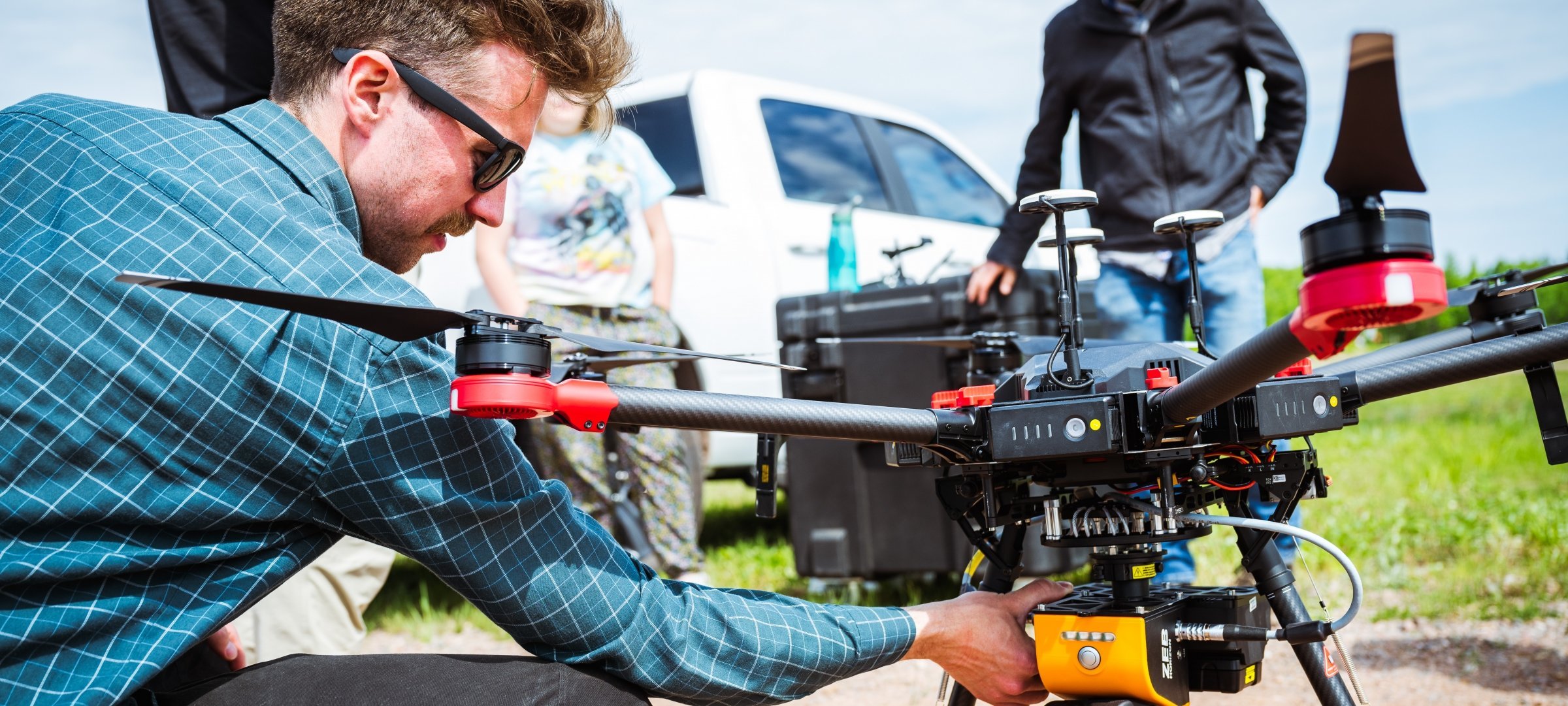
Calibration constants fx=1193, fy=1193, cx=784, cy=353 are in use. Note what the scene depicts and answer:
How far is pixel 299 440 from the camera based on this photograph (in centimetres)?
132

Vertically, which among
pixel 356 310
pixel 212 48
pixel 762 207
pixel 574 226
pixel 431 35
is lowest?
pixel 356 310

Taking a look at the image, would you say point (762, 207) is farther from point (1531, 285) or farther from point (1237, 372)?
point (1237, 372)

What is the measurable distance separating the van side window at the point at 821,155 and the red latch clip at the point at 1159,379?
4078 millimetres

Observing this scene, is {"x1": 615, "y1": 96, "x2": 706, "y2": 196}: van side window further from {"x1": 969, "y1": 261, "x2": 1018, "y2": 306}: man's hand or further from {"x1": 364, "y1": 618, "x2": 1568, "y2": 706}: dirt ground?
{"x1": 364, "y1": 618, "x2": 1568, "y2": 706}: dirt ground

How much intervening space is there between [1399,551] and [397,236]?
14.2ft

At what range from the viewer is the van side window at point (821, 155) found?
18.4 feet

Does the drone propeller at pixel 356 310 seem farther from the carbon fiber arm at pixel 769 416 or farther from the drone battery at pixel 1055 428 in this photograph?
the drone battery at pixel 1055 428

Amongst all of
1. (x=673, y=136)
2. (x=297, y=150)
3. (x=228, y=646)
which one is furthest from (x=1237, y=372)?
(x=673, y=136)

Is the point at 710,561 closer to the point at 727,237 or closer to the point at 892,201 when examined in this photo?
the point at 727,237

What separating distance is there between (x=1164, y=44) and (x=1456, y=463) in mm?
4587

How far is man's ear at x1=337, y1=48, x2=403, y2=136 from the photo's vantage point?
1.64 m

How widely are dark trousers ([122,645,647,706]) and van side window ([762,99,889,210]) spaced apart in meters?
4.07

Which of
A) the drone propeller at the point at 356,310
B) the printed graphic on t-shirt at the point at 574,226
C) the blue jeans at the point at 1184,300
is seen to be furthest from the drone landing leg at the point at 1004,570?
the printed graphic on t-shirt at the point at 574,226

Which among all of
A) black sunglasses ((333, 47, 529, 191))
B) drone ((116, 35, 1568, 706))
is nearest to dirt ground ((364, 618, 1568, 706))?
drone ((116, 35, 1568, 706))
